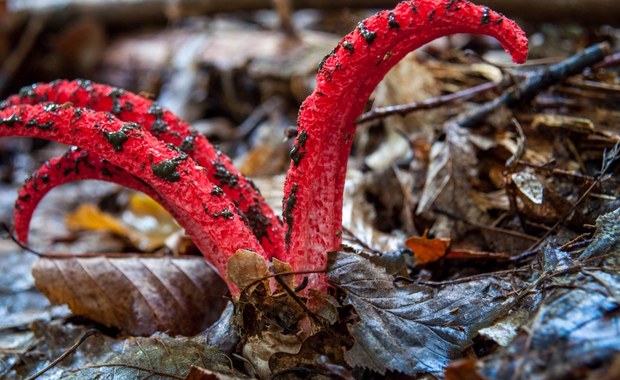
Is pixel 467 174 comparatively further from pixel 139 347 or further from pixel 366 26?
pixel 139 347

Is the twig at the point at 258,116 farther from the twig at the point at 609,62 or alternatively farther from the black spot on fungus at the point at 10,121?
the black spot on fungus at the point at 10,121

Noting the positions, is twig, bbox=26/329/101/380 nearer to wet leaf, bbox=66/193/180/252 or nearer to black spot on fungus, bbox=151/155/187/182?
black spot on fungus, bbox=151/155/187/182

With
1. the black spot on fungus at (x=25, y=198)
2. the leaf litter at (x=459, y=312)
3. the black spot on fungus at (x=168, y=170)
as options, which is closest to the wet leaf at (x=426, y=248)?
the leaf litter at (x=459, y=312)

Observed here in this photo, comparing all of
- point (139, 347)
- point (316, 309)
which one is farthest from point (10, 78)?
point (316, 309)

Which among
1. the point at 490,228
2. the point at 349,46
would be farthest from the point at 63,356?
the point at 490,228

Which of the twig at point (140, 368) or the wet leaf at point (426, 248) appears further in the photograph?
the wet leaf at point (426, 248)

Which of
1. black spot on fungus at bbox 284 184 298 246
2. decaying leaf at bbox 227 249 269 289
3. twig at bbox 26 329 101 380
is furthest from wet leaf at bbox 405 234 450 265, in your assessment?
twig at bbox 26 329 101 380
